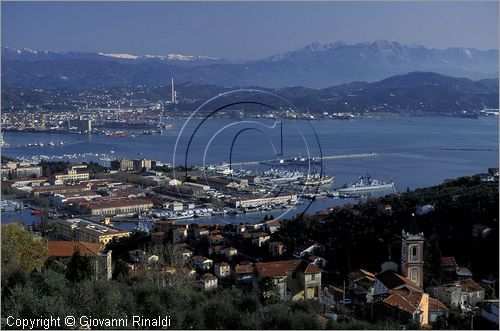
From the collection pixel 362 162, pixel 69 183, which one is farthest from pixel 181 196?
pixel 362 162

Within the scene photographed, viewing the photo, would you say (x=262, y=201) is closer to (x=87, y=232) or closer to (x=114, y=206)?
(x=114, y=206)

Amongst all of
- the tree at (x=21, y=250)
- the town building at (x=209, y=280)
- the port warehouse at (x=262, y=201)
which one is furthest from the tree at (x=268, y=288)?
the port warehouse at (x=262, y=201)

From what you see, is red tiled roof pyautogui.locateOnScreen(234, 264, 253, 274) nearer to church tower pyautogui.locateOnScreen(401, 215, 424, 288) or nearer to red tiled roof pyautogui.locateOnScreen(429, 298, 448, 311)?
church tower pyautogui.locateOnScreen(401, 215, 424, 288)

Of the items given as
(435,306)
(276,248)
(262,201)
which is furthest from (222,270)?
(262,201)

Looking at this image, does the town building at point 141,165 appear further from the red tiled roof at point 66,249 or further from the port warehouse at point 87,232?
the red tiled roof at point 66,249

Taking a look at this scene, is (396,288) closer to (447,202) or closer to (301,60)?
(447,202)
